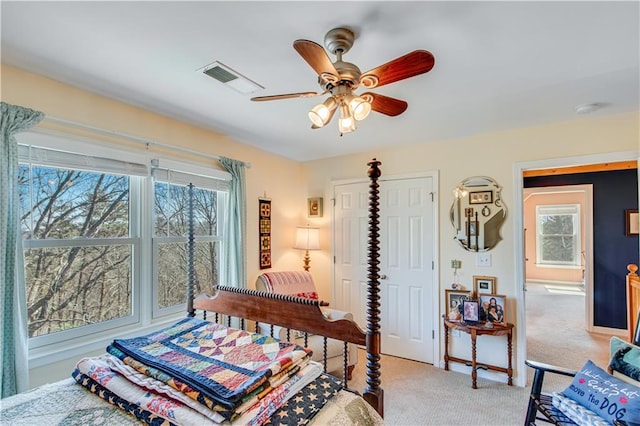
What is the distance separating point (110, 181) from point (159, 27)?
1375mm

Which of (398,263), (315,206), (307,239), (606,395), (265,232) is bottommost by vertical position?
(606,395)

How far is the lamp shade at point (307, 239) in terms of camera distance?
3.99 m

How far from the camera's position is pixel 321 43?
163 cm

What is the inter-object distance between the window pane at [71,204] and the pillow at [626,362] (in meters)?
3.44

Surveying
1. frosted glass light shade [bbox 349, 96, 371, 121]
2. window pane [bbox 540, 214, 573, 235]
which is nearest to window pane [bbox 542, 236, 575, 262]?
window pane [bbox 540, 214, 573, 235]

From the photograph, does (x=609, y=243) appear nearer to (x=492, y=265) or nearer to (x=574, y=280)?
(x=492, y=265)

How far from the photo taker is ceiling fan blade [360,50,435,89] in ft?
4.39

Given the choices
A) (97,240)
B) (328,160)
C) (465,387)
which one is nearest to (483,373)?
(465,387)

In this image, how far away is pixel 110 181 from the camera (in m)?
2.39

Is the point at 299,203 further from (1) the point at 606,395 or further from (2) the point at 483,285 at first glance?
(1) the point at 606,395

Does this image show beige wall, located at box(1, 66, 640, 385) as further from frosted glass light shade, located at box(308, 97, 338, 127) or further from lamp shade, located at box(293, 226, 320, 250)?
frosted glass light shade, located at box(308, 97, 338, 127)

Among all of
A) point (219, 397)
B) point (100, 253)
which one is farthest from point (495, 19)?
point (100, 253)

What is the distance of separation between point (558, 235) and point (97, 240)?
913 centimetres

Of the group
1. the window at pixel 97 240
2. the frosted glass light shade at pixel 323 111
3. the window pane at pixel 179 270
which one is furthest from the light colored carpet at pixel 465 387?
the frosted glass light shade at pixel 323 111
